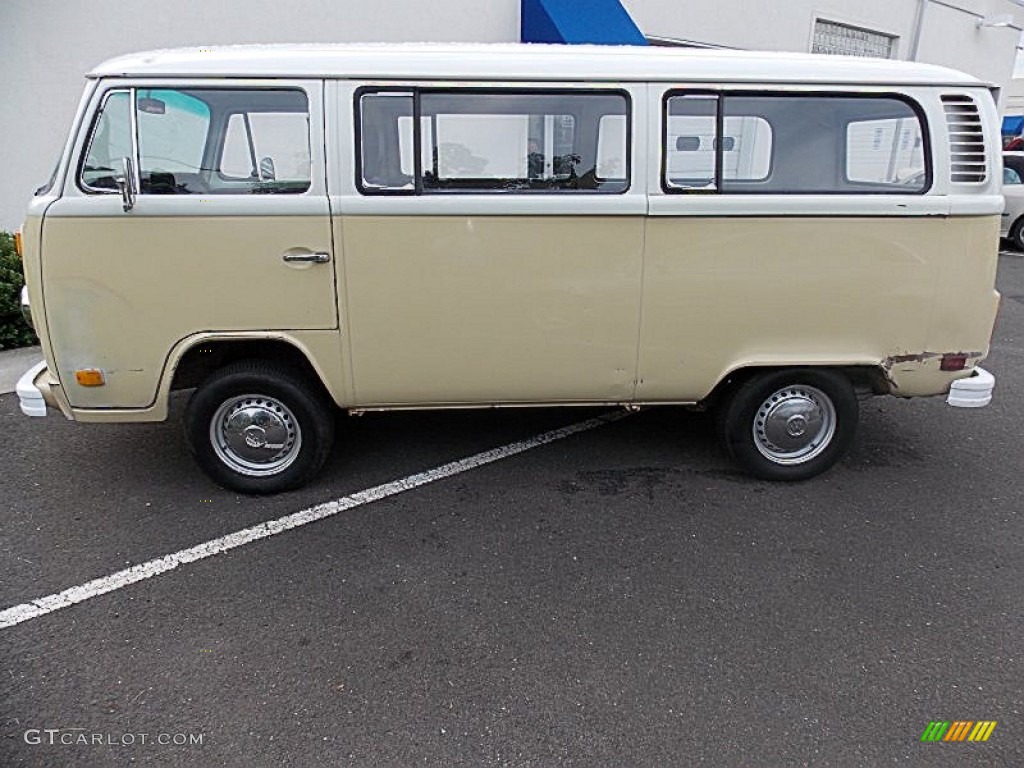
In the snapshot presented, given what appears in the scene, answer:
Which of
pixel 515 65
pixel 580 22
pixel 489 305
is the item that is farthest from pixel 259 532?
pixel 580 22

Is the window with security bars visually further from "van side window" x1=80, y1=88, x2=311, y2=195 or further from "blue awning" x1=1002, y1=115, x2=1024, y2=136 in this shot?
"blue awning" x1=1002, y1=115, x2=1024, y2=136

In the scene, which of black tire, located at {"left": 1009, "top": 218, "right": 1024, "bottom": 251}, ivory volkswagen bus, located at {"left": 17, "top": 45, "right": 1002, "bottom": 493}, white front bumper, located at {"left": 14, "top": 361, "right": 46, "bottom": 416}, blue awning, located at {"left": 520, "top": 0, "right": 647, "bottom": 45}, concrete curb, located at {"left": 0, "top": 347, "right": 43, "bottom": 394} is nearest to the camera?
ivory volkswagen bus, located at {"left": 17, "top": 45, "right": 1002, "bottom": 493}

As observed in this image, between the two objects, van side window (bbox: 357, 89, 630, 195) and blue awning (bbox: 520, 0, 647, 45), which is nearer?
van side window (bbox: 357, 89, 630, 195)

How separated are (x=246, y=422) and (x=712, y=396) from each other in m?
2.77

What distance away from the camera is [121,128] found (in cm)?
339

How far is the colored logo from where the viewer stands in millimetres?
2434

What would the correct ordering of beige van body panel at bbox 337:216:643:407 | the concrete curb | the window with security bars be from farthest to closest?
the window with security bars < the concrete curb < beige van body panel at bbox 337:216:643:407

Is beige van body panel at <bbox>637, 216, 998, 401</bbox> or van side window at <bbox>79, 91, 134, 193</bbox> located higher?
van side window at <bbox>79, 91, 134, 193</bbox>

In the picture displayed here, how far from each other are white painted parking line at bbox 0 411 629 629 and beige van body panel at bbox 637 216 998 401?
1.04m

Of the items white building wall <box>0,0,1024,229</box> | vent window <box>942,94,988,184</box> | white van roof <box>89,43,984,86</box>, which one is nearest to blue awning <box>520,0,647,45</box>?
white building wall <box>0,0,1024,229</box>

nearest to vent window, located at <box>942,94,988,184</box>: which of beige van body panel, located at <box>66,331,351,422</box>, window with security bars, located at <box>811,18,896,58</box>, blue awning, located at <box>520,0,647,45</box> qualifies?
beige van body panel, located at <box>66,331,351,422</box>

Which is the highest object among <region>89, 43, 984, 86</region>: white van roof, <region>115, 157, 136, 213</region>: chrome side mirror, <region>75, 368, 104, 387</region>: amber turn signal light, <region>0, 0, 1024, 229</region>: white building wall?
<region>0, 0, 1024, 229</region>: white building wall

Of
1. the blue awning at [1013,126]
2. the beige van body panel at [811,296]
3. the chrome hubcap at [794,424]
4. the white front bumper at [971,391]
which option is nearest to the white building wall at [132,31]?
the beige van body panel at [811,296]

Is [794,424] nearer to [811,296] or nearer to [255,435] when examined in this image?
[811,296]
